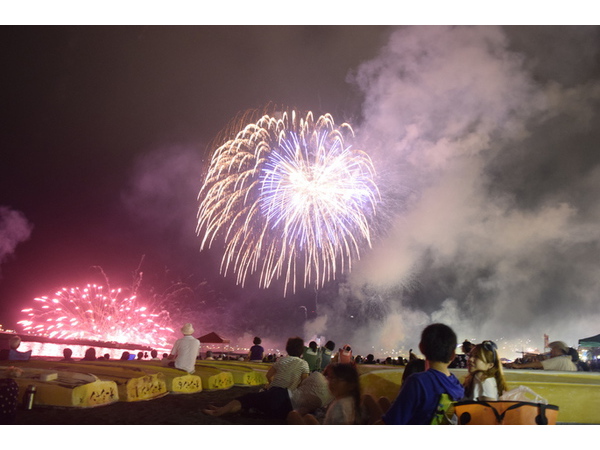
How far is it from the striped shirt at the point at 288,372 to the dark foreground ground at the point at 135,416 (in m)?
0.51

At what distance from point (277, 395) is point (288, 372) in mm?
466

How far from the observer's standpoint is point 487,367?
13.5 ft

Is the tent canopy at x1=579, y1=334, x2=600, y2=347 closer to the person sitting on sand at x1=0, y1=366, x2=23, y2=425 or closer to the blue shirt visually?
the blue shirt

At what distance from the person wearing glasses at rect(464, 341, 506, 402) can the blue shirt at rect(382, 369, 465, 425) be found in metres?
1.22

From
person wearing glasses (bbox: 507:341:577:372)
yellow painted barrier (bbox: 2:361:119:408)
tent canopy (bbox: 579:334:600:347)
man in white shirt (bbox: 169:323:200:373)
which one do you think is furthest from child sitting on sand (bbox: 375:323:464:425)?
tent canopy (bbox: 579:334:600:347)

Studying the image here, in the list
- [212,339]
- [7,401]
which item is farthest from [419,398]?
[212,339]

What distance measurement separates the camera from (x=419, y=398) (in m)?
2.92

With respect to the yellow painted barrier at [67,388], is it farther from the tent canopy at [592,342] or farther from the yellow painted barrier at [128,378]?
the tent canopy at [592,342]

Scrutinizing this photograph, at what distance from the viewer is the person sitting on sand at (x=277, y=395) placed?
17.6ft

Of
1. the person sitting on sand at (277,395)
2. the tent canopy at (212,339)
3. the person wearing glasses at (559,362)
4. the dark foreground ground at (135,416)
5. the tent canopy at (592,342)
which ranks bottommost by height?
the dark foreground ground at (135,416)

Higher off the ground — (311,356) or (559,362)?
(311,356)

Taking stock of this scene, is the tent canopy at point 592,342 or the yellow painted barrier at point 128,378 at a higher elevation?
the tent canopy at point 592,342

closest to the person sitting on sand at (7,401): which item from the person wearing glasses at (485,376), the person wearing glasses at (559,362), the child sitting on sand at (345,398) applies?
the child sitting on sand at (345,398)

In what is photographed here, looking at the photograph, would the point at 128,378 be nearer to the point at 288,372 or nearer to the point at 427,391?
the point at 288,372
